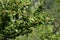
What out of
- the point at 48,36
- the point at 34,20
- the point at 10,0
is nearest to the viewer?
the point at 10,0

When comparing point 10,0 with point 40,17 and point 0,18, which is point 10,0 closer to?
point 0,18

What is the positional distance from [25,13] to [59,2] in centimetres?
1999

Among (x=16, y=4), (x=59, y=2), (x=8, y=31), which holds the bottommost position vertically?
(x=8, y=31)

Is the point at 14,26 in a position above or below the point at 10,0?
below

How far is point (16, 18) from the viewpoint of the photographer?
36.6 ft

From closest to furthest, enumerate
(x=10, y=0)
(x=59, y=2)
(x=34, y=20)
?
1. (x=10, y=0)
2. (x=34, y=20)
3. (x=59, y=2)

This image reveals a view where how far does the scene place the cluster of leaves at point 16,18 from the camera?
34.8ft

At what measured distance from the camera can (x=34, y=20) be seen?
37.4ft

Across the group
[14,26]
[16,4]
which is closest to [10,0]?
[16,4]

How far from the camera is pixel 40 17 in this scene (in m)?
11.6

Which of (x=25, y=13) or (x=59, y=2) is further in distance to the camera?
(x=59, y=2)

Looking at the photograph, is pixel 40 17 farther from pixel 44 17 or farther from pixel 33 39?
pixel 33 39

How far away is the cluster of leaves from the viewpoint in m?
10.6

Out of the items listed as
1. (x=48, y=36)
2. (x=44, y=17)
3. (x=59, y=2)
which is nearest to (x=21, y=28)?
(x=44, y=17)
